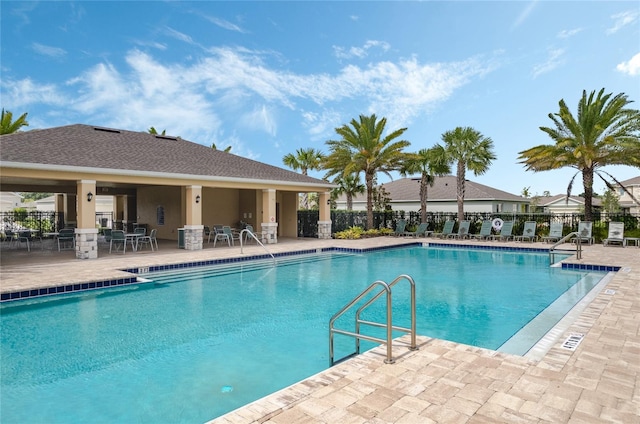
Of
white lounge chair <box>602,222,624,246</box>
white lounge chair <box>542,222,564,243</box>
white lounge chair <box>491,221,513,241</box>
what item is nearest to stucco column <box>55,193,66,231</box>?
white lounge chair <box>491,221,513,241</box>

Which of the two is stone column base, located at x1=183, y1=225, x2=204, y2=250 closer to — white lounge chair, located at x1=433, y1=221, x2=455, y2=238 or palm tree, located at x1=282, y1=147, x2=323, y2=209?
white lounge chair, located at x1=433, y1=221, x2=455, y2=238

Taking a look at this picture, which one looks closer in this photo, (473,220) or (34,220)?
(473,220)

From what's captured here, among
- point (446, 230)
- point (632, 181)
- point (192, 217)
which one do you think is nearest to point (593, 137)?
point (446, 230)

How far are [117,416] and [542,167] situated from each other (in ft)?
73.9

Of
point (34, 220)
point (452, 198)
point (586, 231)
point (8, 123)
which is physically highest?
point (8, 123)

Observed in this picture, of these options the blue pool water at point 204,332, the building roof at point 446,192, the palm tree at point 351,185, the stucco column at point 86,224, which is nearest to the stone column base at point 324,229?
the palm tree at point 351,185

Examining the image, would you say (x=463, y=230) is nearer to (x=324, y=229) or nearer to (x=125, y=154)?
(x=324, y=229)

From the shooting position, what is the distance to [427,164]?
934 inches

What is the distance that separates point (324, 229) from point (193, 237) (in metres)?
8.65

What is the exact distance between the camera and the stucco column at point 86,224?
1410 cm

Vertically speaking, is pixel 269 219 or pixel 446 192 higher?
pixel 446 192

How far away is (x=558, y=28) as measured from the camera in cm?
1738

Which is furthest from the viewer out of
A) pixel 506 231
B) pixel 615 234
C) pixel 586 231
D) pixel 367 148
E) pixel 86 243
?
pixel 367 148

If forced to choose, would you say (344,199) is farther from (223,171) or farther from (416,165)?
(223,171)
